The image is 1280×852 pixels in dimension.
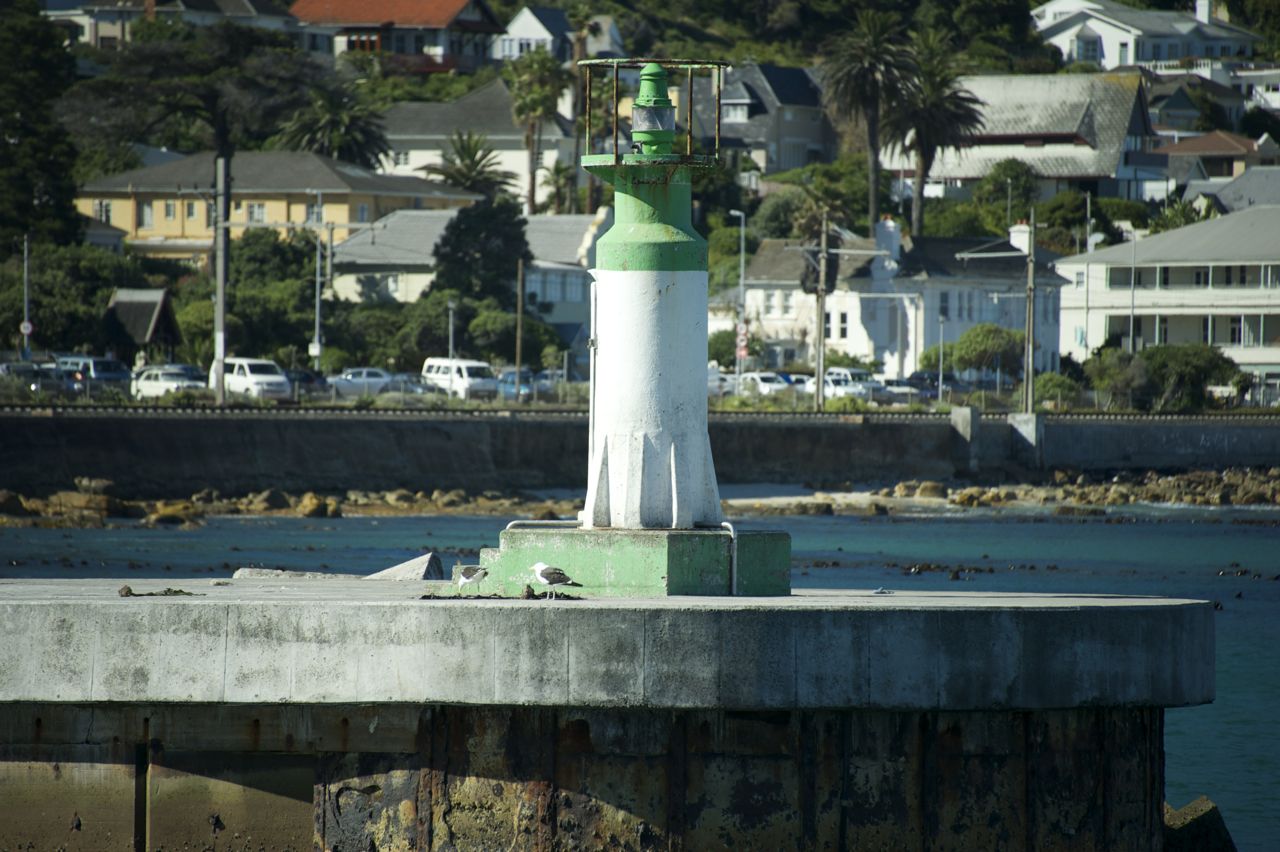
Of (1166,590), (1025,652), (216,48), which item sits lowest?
(1166,590)

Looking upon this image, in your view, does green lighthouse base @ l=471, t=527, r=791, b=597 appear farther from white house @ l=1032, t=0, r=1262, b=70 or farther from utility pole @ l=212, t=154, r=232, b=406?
white house @ l=1032, t=0, r=1262, b=70

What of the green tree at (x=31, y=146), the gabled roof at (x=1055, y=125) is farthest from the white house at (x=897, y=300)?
the gabled roof at (x=1055, y=125)

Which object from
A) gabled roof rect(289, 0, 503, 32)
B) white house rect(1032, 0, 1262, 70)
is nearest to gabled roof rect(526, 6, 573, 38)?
gabled roof rect(289, 0, 503, 32)

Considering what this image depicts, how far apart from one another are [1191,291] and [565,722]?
72161mm

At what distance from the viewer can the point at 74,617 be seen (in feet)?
34.4

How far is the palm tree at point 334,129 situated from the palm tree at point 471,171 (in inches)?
139

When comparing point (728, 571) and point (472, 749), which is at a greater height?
point (728, 571)

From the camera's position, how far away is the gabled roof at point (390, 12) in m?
135

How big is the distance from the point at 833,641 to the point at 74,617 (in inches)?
156

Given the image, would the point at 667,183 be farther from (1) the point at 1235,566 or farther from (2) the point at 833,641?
(1) the point at 1235,566

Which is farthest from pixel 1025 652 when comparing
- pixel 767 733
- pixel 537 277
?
pixel 537 277

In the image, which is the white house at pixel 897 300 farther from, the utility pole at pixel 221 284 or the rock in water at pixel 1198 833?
the rock in water at pixel 1198 833

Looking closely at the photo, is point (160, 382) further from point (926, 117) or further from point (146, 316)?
point (926, 117)

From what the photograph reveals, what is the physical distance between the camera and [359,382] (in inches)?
2445
